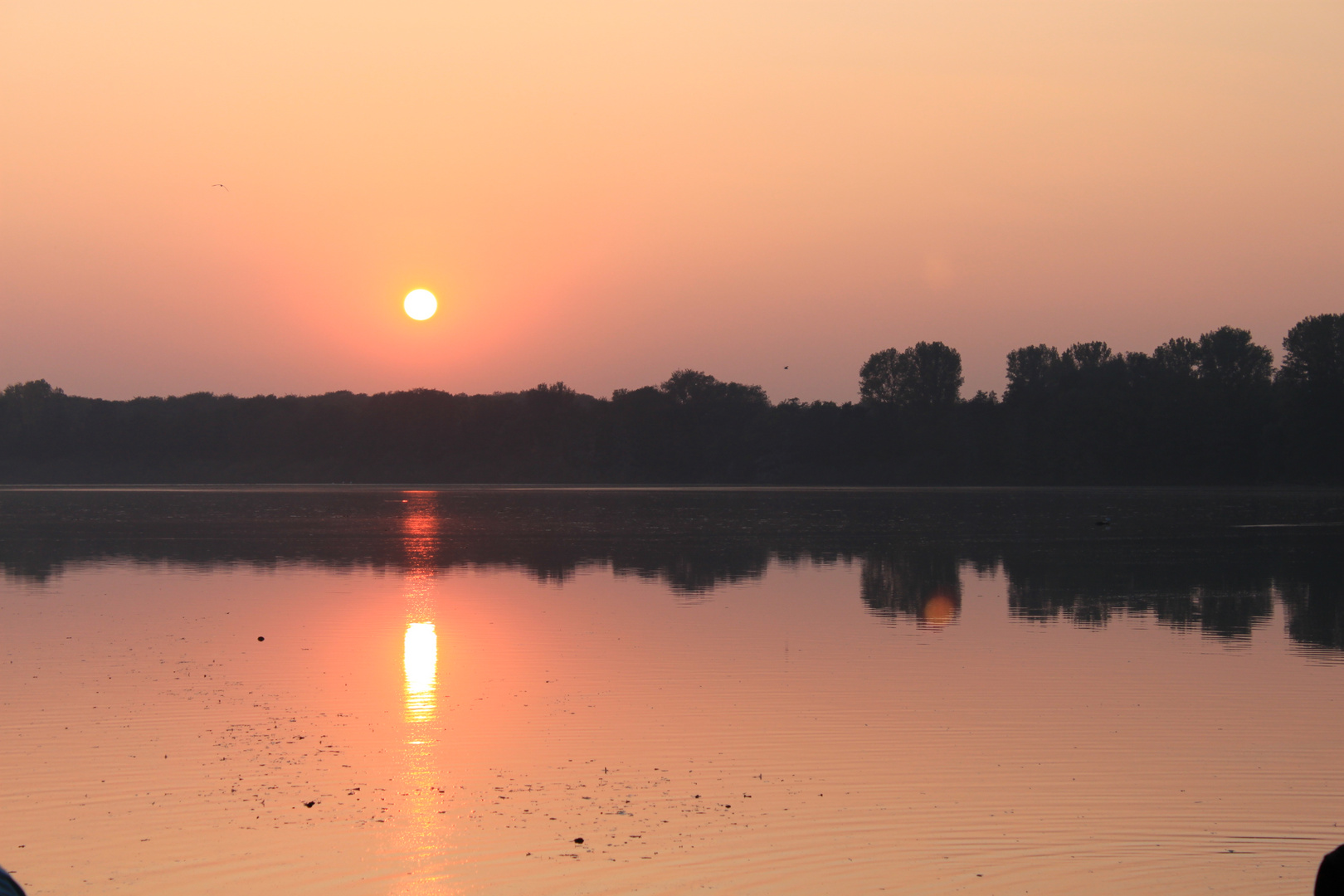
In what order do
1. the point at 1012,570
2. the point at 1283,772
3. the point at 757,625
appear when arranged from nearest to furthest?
the point at 1283,772 < the point at 757,625 < the point at 1012,570

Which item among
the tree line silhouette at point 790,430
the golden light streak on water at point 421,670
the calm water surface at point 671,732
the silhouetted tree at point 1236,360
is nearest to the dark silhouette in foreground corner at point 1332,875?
the calm water surface at point 671,732

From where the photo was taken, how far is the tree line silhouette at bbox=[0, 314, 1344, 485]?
116438 mm

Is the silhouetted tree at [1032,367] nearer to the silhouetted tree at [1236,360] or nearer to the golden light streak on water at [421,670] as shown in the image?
the silhouetted tree at [1236,360]

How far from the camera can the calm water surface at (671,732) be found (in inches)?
306

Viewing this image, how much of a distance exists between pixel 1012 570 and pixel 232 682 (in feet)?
64.2

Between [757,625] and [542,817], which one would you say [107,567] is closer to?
[757,625]

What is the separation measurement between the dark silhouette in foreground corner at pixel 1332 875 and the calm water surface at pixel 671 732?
3.61m

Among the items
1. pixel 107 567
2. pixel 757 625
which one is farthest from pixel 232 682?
pixel 107 567

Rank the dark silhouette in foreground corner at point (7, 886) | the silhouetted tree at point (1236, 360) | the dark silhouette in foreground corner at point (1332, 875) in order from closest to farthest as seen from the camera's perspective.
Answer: the dark silhouette in foreground corner at point (1332, 875) → the dark silhouette in foreground corner at point (7, 886) → the silhouetted tree at point (1236, 360)

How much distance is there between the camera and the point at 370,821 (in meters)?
8.52

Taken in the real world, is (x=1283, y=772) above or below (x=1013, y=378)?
below

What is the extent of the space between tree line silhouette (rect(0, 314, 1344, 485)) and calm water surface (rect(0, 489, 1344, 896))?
98.8 meters

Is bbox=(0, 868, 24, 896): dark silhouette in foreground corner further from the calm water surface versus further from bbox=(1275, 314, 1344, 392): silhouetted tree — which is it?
bbox=(1275, 314, 1344, 392): silhouetted tree

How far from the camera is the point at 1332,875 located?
3.84 metres
